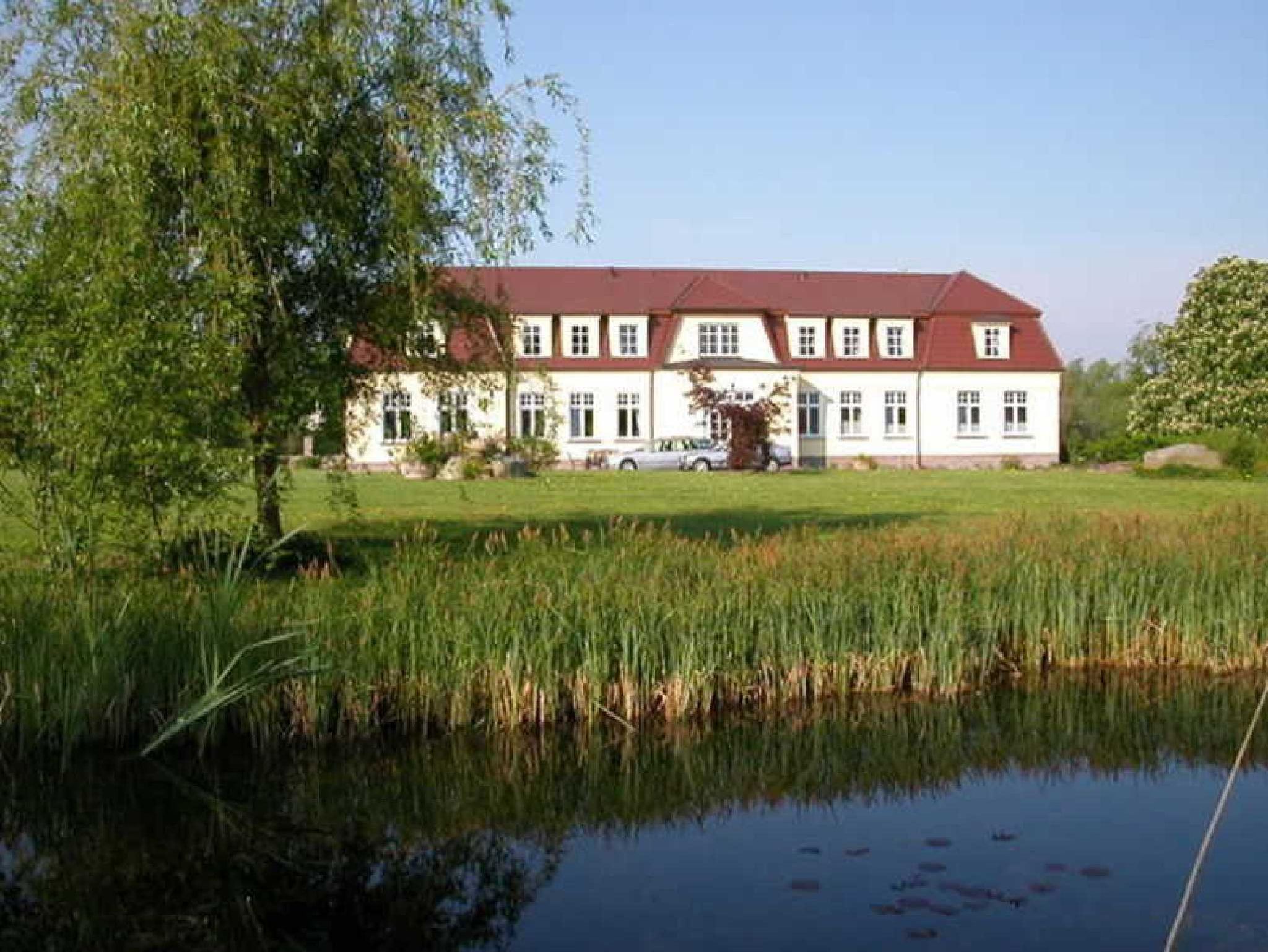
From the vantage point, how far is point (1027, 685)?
33.1ft

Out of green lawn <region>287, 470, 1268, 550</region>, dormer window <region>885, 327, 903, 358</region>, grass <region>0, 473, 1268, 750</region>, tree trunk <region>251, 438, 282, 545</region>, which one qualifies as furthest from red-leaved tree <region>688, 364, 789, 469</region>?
grass <region>0, 473, 1268, 750</region>

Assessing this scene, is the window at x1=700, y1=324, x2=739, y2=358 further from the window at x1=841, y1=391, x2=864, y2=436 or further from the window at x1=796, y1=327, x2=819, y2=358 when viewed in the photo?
the window at x1=841, y1=391, x2=864, y2=436

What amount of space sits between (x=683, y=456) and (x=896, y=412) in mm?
10072

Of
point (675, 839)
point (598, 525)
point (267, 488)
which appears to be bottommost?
point (675, 839)

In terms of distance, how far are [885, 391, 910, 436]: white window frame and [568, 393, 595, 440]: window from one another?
993cm

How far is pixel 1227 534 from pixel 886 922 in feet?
22.9

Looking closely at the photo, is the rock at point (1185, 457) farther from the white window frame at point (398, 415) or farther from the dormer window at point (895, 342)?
the white window frame at point (398, 415)

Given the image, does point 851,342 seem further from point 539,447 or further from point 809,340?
point 539,447

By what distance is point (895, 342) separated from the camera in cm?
4703

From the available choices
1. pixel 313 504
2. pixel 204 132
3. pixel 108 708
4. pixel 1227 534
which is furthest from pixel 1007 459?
pixel 108 708

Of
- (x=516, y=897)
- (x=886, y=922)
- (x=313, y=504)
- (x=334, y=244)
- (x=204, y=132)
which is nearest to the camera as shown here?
(x=886, y=922)

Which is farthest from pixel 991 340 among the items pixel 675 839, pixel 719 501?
pixel 675 839

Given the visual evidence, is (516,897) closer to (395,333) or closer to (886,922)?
(886,922)

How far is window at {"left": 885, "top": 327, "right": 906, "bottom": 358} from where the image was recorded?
154 feet
